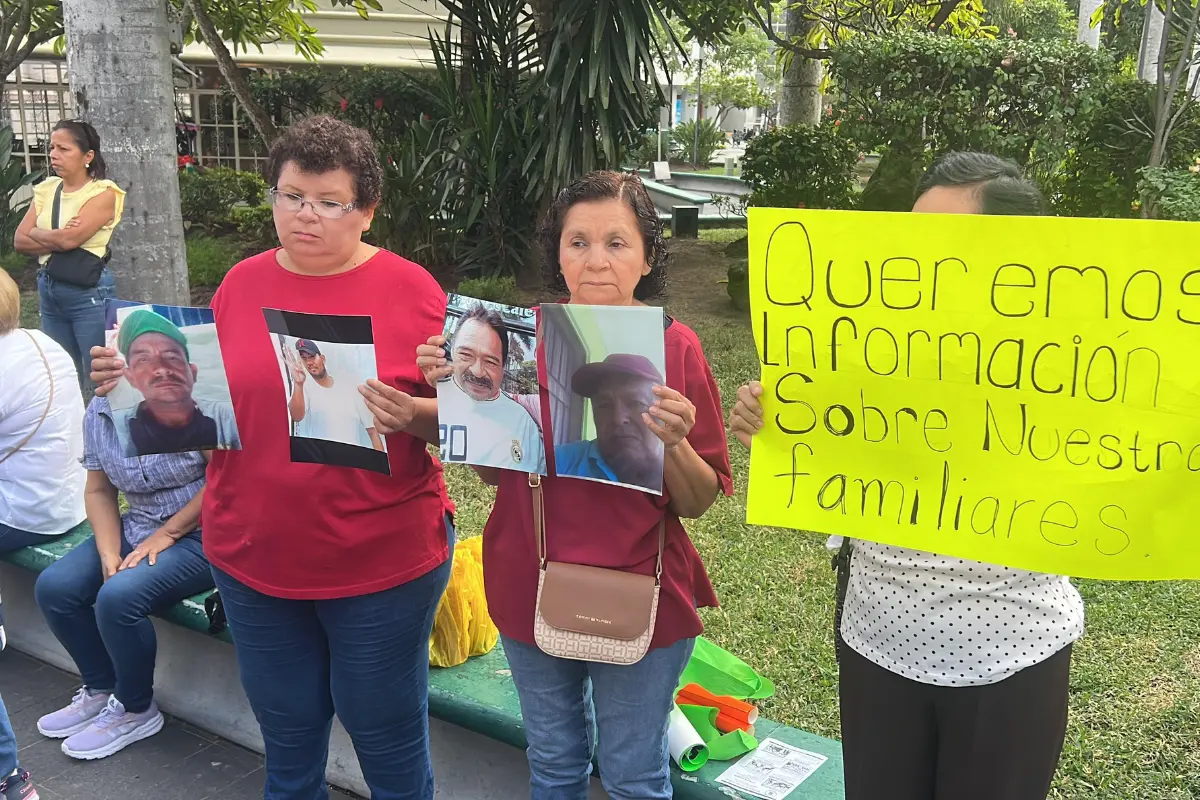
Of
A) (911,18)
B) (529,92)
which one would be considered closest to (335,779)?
(529,92)

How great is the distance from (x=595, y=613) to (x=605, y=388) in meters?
0.44

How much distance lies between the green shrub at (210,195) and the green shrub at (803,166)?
6747 mm

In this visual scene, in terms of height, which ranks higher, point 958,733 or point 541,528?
point 541,528

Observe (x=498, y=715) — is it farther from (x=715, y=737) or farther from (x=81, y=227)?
(x=81, y=227)

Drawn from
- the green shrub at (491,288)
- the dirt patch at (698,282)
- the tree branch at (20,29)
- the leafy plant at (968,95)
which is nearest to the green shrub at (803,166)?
the dirt patch at (698,282)

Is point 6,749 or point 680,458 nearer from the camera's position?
point 680,458

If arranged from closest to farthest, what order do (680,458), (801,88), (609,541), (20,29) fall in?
(680,458) < (609,541) < (20,29) < (801,88)

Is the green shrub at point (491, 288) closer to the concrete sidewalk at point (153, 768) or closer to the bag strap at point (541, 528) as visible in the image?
the concrete sidewalk at point (153, 768)

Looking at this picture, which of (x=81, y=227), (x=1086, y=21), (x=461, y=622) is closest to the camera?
(x=461, y=622)

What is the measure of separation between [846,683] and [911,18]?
13.5 m

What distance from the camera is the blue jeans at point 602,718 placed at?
2.13 m

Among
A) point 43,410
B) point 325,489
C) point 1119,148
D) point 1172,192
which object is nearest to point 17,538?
point 43,410

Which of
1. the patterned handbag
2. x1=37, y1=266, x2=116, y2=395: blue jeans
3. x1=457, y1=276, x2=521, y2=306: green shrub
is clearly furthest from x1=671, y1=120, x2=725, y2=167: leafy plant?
the patterned handbag

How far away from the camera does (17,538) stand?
12.4 ft
